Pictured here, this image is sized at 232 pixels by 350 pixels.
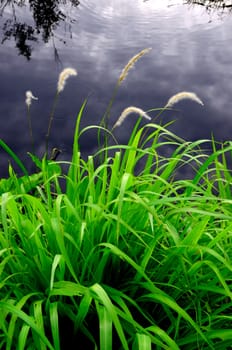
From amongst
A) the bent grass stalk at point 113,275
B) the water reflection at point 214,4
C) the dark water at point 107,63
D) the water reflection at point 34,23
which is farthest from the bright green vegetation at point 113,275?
the water reflection at point 214,4

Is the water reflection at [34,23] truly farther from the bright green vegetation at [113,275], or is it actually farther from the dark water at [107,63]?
the bright green vegetation at [113,275]

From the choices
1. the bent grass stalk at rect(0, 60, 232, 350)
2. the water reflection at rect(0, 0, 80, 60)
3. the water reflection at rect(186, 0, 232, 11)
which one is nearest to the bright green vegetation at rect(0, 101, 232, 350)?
the bent grass stalk at rect(0, 60, 232, 350)

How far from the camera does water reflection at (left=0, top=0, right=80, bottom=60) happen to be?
17.8 feet

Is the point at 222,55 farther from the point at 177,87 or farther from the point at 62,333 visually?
the point at 62,333

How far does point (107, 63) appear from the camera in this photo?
5.15m

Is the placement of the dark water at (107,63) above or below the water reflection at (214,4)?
below

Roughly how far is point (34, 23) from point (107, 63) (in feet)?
4.44

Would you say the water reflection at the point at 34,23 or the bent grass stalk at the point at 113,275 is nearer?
the bent grass stalk at the point at 113,275

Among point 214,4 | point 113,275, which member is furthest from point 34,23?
point 113,275

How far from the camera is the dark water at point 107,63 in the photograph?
14.1ft

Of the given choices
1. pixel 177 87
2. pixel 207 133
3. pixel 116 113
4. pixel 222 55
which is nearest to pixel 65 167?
pixel 116 113

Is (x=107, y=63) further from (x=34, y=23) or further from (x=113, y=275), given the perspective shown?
(x=113, y=275)

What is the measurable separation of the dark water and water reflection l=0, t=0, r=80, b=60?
0.01m

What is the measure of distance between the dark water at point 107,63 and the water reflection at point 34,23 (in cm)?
1
